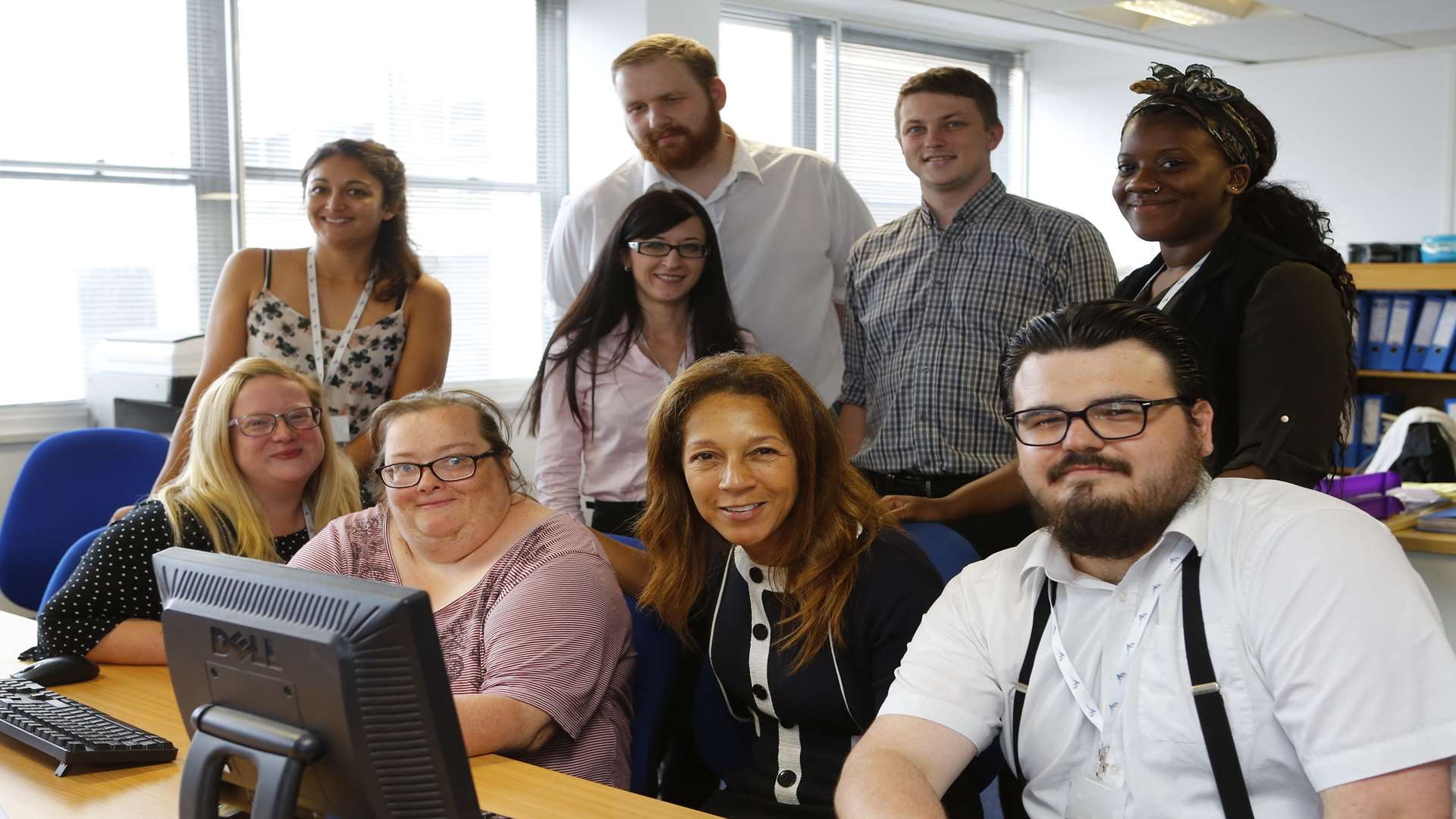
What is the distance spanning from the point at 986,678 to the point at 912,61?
6.51m

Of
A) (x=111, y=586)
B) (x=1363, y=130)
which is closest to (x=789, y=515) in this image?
(x=111, y=586)

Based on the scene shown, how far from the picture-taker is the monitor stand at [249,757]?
1.17 metres

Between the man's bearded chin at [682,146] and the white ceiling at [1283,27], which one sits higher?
the white ceiling at [1283,27]

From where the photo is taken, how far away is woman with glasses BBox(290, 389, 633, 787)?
1910 mm

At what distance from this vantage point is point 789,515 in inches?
80.9

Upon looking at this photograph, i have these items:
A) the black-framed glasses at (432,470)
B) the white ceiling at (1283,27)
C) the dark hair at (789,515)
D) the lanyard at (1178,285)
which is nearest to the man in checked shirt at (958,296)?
the lanyard at (1178,285)

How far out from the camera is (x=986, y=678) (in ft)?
5.45

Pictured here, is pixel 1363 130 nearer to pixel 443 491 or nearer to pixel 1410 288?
pixel 1410 288

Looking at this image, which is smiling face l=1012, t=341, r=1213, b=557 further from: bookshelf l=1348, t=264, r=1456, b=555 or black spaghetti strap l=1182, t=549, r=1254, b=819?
bookshelf l=1348, t=264, r=1456, b=555

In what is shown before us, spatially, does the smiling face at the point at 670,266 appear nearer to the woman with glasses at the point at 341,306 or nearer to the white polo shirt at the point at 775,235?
the white polo shirt at the point at 775,235

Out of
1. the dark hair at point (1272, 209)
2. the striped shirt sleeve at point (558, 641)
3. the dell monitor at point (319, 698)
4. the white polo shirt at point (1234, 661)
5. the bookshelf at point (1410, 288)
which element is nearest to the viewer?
the dell monitor at point (319, 698)

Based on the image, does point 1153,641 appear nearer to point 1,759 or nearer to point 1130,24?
point 1,759

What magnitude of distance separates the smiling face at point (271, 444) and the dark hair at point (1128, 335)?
155cm

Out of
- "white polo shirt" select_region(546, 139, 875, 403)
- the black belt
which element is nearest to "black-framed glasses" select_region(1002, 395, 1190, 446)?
the black belt
